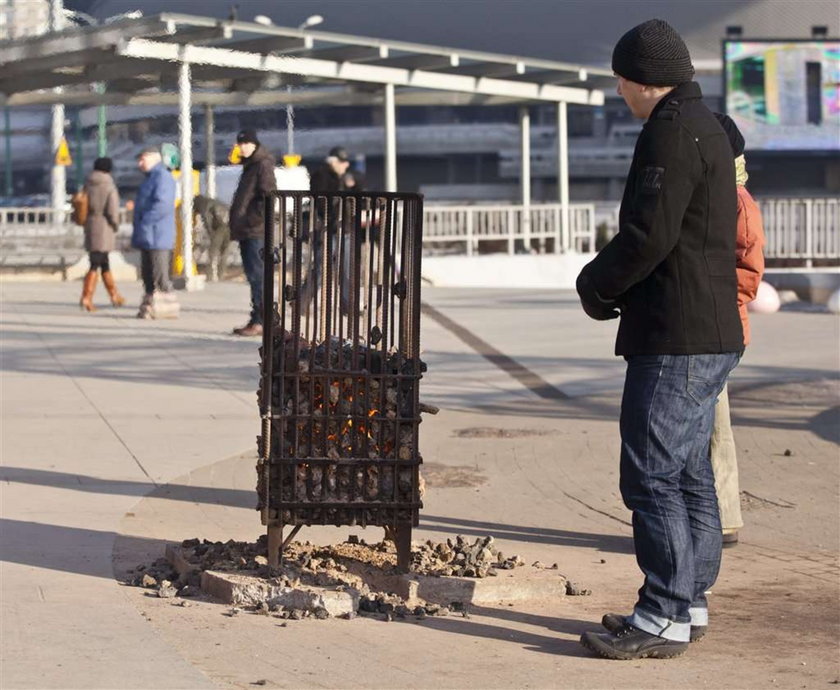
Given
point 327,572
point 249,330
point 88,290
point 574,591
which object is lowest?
point 574,591

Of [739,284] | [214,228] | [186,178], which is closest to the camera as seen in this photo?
[739,284]

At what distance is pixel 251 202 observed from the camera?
14664 millimetres

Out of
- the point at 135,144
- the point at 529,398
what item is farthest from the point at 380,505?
the point at 135,144

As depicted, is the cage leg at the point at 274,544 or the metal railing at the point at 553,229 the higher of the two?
the metal railing at the point at 553,229

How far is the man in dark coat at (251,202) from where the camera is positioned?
14.6m

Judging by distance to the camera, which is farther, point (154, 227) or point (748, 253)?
point (154, 227)

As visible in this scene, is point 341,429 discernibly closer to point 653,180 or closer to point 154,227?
point 653,180

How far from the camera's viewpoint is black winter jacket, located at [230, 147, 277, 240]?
14.6 meters

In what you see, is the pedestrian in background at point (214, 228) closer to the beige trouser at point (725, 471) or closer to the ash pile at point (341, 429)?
the beige trouser at point (725, 471)

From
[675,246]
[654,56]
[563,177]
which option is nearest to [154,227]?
[654,56]

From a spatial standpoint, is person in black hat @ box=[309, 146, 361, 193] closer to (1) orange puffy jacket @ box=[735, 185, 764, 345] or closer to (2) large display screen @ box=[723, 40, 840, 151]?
(1) orange puffy jacket @ box=[735, 185, 764, 345]

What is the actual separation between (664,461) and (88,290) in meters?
13.6

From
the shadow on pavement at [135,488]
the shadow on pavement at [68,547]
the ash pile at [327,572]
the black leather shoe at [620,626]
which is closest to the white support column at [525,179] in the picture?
the shadow on pavement at [135,488]

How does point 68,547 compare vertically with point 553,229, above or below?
below
